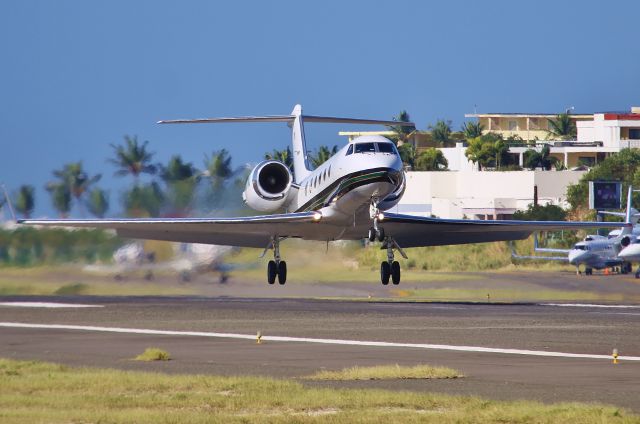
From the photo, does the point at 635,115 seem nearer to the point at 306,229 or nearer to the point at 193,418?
the point at 306,229

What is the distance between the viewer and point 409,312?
52.1 meters

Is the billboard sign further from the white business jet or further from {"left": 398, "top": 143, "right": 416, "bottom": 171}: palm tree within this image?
the white business jet

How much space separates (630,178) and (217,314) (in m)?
78.2

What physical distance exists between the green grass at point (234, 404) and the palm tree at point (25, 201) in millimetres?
21970

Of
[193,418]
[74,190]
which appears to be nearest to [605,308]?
[74,190]

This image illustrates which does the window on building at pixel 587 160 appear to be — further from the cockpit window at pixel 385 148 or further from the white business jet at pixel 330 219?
the cockpit window at pixel 385 148

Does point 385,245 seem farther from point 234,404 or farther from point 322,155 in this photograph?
point 322,155

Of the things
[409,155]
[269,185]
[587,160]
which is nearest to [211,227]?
[269,185]

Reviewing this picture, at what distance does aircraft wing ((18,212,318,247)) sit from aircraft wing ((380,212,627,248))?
2.82 metres

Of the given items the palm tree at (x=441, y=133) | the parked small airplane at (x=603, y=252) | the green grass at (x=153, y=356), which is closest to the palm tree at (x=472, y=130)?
the palm tree at (x=441, y=133)

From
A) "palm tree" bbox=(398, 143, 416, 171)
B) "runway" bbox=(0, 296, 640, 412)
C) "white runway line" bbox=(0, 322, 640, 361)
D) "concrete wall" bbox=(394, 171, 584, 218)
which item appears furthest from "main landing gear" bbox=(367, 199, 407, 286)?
"palm tree" bbox=(398, 143, 416, 171)

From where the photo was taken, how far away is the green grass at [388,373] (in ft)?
93.0

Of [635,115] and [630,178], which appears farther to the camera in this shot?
[635,115]

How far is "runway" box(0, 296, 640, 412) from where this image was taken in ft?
92.8
